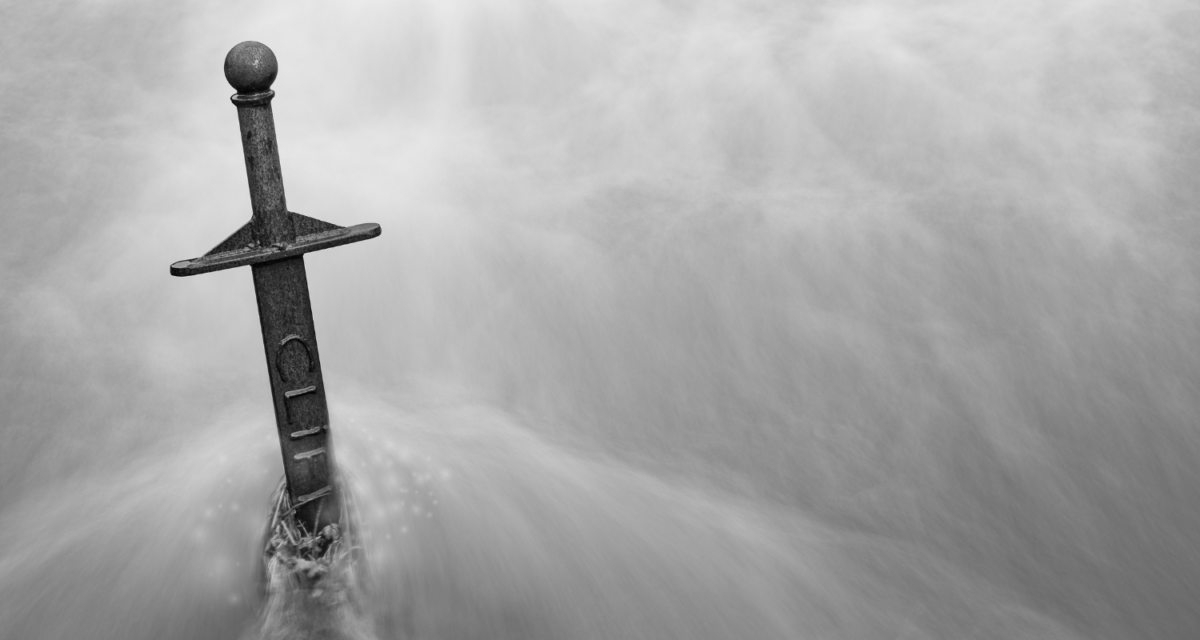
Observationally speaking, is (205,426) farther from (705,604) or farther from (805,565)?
(805,565)

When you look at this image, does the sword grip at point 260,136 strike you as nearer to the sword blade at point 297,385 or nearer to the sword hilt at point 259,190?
the sword hilt at point 259,190

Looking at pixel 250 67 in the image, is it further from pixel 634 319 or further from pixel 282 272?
pixel 634 319

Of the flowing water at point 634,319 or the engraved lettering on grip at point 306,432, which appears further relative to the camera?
the flowing water at point 634,319

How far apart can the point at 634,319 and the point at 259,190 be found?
2.37 metres

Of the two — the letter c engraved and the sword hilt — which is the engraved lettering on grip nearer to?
the letter c engraved

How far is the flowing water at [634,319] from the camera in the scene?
3395 mm

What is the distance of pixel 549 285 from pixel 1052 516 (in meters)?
2.41

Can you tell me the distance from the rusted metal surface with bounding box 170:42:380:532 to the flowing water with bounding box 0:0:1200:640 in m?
0.48

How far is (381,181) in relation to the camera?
539 cm

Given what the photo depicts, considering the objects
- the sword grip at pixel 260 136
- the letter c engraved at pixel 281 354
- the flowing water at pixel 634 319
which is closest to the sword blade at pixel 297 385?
the letter c engraved at pixel 281 354

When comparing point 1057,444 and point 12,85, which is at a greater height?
point 12,85

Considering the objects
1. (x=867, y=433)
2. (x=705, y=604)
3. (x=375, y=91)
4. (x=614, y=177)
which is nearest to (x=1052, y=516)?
(x=867, y=433)

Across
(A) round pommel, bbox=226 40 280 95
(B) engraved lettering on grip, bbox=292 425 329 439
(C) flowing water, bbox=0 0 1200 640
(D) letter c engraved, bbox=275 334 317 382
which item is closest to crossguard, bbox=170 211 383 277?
(D) letter c engraved, bbox=275 334 317 382

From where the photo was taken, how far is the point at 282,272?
2693 mm
